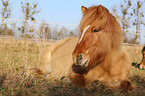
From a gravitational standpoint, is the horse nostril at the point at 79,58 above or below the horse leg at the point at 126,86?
above

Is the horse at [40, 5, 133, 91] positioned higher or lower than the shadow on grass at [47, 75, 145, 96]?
higher

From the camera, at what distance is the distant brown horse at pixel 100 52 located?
8.13 ft

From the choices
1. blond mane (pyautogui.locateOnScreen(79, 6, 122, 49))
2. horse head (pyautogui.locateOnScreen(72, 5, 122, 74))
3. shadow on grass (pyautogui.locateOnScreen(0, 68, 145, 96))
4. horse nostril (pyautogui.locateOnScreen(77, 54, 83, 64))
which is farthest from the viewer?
blond mane (pyautogui.locateOnScreen(79, 6, 122, 49))

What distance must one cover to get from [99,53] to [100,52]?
1.1 inches

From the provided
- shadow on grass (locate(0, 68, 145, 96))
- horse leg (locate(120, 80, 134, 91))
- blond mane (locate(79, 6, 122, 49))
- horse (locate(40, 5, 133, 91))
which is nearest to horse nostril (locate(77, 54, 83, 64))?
horse (locate(40, 5, 133, 91))

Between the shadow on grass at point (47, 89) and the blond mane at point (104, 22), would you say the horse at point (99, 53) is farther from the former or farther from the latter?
the shadow on grass at point (47, 89)

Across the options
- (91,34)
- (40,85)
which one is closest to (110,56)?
(91,34)

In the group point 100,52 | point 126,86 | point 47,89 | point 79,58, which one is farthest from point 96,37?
point 47,89

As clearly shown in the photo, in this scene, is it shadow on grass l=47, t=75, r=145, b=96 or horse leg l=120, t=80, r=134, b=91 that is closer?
shadow on grass l=47, t=75, r=145, b=96

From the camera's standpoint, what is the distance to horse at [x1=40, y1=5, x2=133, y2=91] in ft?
8.14

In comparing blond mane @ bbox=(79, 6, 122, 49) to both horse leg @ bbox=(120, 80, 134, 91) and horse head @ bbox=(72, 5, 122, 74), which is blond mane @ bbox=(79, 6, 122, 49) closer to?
horse head @ bbox=(72, 5, 122, 74)

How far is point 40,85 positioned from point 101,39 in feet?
3.72

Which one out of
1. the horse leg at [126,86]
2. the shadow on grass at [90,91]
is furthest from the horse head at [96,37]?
the horse leg at [126,86]

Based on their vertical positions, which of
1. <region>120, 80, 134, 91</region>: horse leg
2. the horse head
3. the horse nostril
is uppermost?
the horse head
